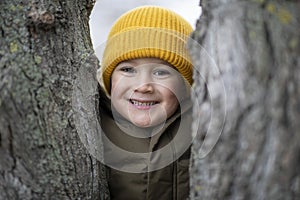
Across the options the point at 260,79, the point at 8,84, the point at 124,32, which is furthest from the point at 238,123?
the point at 124,32

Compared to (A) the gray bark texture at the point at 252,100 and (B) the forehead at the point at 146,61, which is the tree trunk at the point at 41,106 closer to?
(B) the forehead at the point at 146,61

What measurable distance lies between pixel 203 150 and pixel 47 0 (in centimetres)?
82

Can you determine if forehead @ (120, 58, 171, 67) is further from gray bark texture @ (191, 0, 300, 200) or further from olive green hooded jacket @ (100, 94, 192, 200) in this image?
gray bark texture @ (191, 0, 300, 200)

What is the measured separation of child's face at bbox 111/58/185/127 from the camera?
1.91 m

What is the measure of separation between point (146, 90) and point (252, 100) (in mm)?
900

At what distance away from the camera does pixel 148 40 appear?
1.96 metres

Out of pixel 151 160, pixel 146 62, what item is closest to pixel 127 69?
pixel 146 62

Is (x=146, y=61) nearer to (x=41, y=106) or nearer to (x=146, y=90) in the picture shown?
(x=146, y=90)

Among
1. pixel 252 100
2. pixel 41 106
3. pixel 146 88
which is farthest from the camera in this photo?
pixel 146 88

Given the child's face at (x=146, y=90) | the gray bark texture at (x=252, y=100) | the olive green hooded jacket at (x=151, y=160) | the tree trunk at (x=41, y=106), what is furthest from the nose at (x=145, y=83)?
the gray bark texture at (x=252, y=100)

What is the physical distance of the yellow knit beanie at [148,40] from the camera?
1936 mm

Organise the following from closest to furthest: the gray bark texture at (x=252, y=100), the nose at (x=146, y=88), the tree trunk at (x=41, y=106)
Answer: the gray bark texture at (x=252, y=100), the tree trunk at (x=41, y=106), the nose at (x=146, y=88)

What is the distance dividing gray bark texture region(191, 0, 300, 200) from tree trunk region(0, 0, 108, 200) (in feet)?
1.86

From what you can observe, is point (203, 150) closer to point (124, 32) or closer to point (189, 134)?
point (189, 134)
